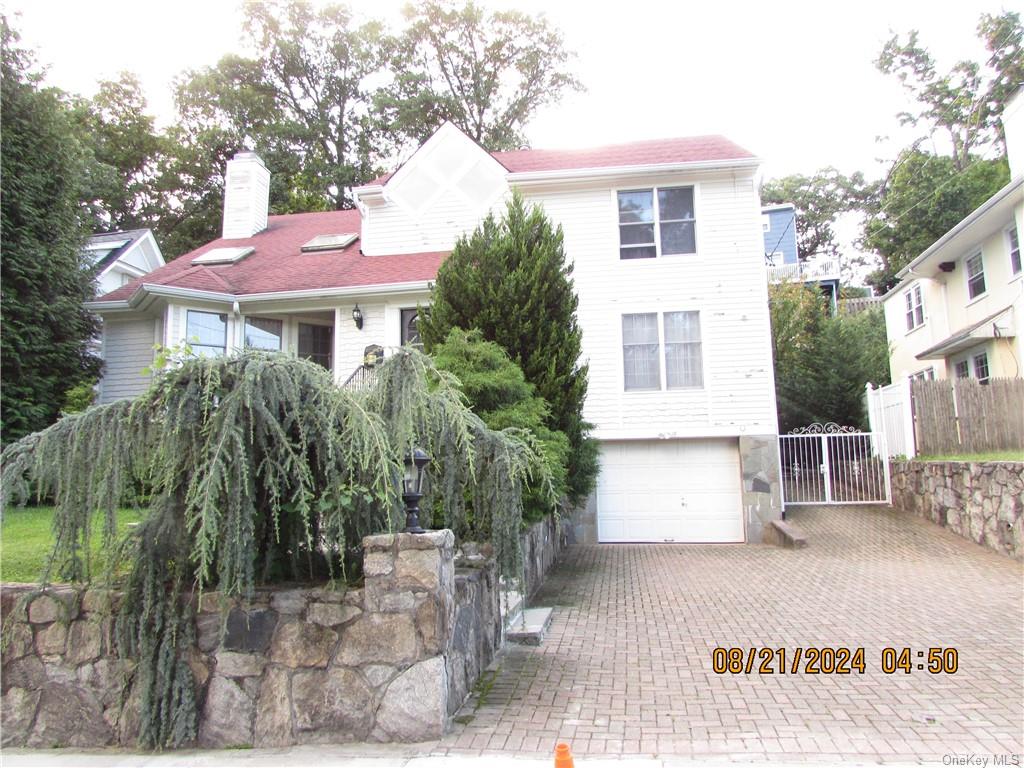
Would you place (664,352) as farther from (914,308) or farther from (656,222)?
(914,308)

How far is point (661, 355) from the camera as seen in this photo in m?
13.6

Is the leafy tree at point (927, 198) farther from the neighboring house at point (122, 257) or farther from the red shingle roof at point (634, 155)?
the neighboring house at point (122, 257)

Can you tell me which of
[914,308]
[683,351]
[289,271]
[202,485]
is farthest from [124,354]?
[914,308]

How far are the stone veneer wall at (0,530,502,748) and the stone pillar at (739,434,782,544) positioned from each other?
32.4ft

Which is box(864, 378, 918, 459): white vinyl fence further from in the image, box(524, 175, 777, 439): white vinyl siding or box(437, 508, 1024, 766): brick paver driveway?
box(437, 508, 1024, 766): brick paver driveway

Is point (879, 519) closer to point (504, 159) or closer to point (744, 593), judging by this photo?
point (744, 593)

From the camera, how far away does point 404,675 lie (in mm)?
4238

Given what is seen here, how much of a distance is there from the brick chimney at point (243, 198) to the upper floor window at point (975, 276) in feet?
62.2

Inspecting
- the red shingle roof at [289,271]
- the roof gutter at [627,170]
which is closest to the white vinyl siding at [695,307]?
the roof gutter at [627,170]

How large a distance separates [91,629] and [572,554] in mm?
8599

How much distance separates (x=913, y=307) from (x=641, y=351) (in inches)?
517

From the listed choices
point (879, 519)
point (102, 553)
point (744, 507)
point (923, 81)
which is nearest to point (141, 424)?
point (102, 553)

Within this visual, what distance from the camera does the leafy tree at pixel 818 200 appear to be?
3669cm

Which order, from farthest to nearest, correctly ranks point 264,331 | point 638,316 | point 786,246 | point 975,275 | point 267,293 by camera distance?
point 786,246, point 975,275, point 264,331, point 267,293, point 638,316
